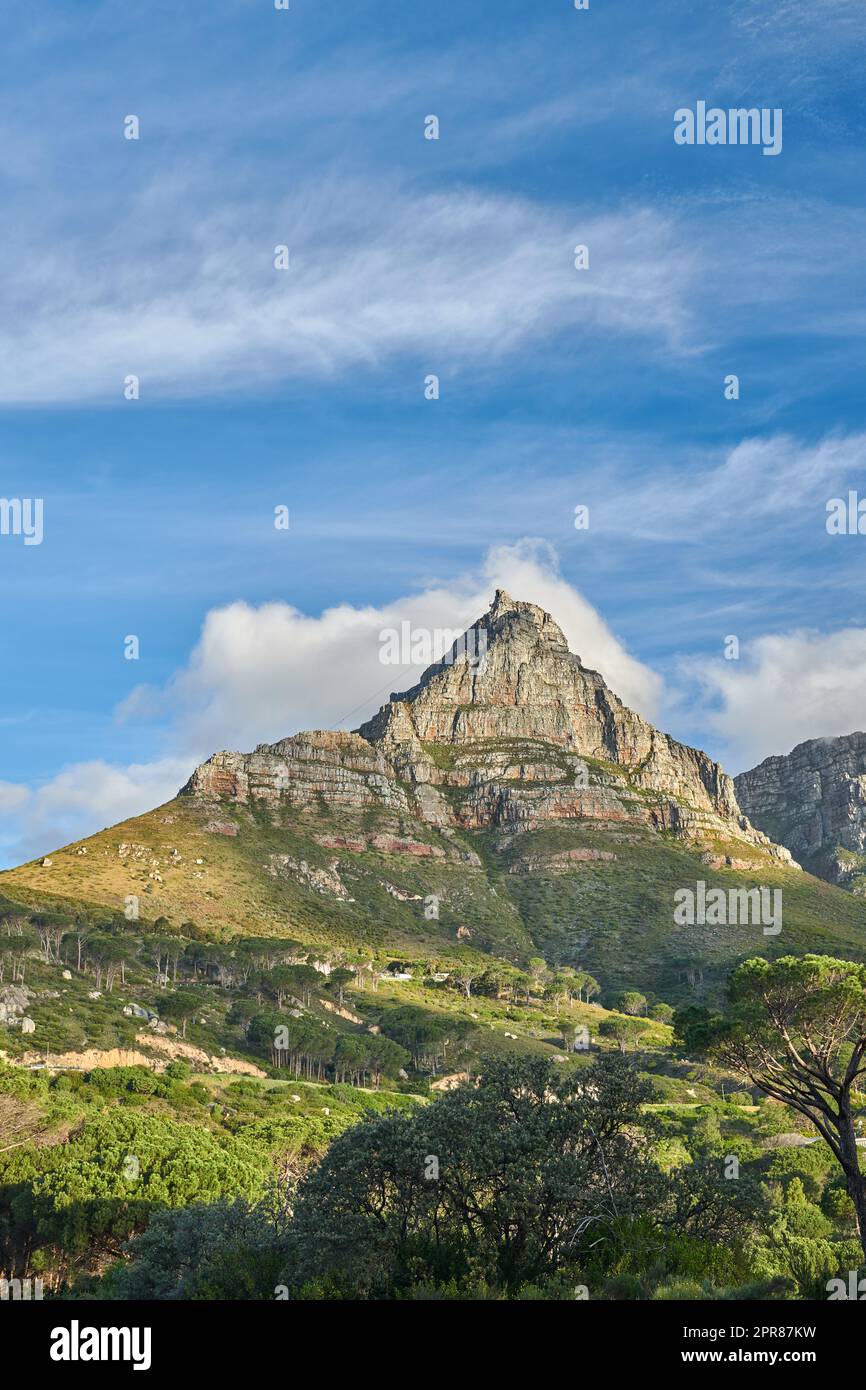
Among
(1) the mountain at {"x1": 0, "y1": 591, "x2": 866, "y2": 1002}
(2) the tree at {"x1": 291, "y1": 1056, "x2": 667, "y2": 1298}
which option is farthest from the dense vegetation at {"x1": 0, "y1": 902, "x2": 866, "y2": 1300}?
(1) the mountain at {"x1": 0, "y1": 591, "x2": 866, "y2": 1002}

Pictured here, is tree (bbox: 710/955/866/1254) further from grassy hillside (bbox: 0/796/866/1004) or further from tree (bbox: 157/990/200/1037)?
grassy hillside (bbox: 0/796/866/1004)

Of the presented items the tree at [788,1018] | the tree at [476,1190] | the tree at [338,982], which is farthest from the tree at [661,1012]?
the tree at [476,1190]

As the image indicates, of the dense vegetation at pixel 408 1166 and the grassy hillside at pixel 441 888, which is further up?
the grassy hillside at pixel 441 888

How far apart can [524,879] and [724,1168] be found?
14058 centimetres

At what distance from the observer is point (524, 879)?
162 meters

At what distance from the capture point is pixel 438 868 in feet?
522

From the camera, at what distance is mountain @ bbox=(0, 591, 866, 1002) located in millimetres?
117000

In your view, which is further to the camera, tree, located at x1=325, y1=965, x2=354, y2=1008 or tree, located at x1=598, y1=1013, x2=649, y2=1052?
tree, located at x1=325, y1=965, x2=354, y2=1008

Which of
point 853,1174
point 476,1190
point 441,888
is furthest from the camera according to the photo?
point 441,888

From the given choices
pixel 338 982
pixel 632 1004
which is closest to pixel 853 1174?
pixel 338 982

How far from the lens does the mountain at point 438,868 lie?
384ft

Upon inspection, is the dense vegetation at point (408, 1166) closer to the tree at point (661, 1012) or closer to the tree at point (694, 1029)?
the tree at point (694, 1029)

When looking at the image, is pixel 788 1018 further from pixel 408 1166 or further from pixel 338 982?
pixel 338 982
